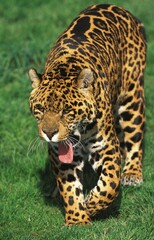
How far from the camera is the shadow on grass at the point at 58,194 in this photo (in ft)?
27.0

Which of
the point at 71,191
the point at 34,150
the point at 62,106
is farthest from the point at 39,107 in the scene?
the point at 34,150

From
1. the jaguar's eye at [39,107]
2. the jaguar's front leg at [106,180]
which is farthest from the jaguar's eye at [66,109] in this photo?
the jaguar's front leg at [106,180]

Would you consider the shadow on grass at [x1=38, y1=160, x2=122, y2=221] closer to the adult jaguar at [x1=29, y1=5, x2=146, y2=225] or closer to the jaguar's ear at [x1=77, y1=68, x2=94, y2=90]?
the adult jaguar at [x1=29, y1=5, x2=146, y2=225]

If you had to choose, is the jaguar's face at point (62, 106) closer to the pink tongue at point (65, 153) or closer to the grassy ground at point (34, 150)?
the pink tongue at point (65, 153)

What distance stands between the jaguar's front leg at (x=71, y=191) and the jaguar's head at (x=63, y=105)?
0.62m

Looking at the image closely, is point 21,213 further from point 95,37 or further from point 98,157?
point 95,37

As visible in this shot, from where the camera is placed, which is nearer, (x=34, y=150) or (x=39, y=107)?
(x=39, y=107)

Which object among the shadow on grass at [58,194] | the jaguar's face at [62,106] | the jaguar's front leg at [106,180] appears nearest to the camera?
the jaguar's face at [62,106]

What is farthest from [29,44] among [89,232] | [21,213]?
[89,232]

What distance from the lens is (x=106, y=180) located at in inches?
311

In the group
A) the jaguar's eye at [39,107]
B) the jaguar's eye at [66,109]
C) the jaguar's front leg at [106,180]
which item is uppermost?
the jaguar's eye at [39,107]

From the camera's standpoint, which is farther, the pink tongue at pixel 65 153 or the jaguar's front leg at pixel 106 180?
the jaguar's front leg at pixel 106 180

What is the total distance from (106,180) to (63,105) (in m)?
1.09

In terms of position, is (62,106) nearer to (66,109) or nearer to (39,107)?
(66,109)
